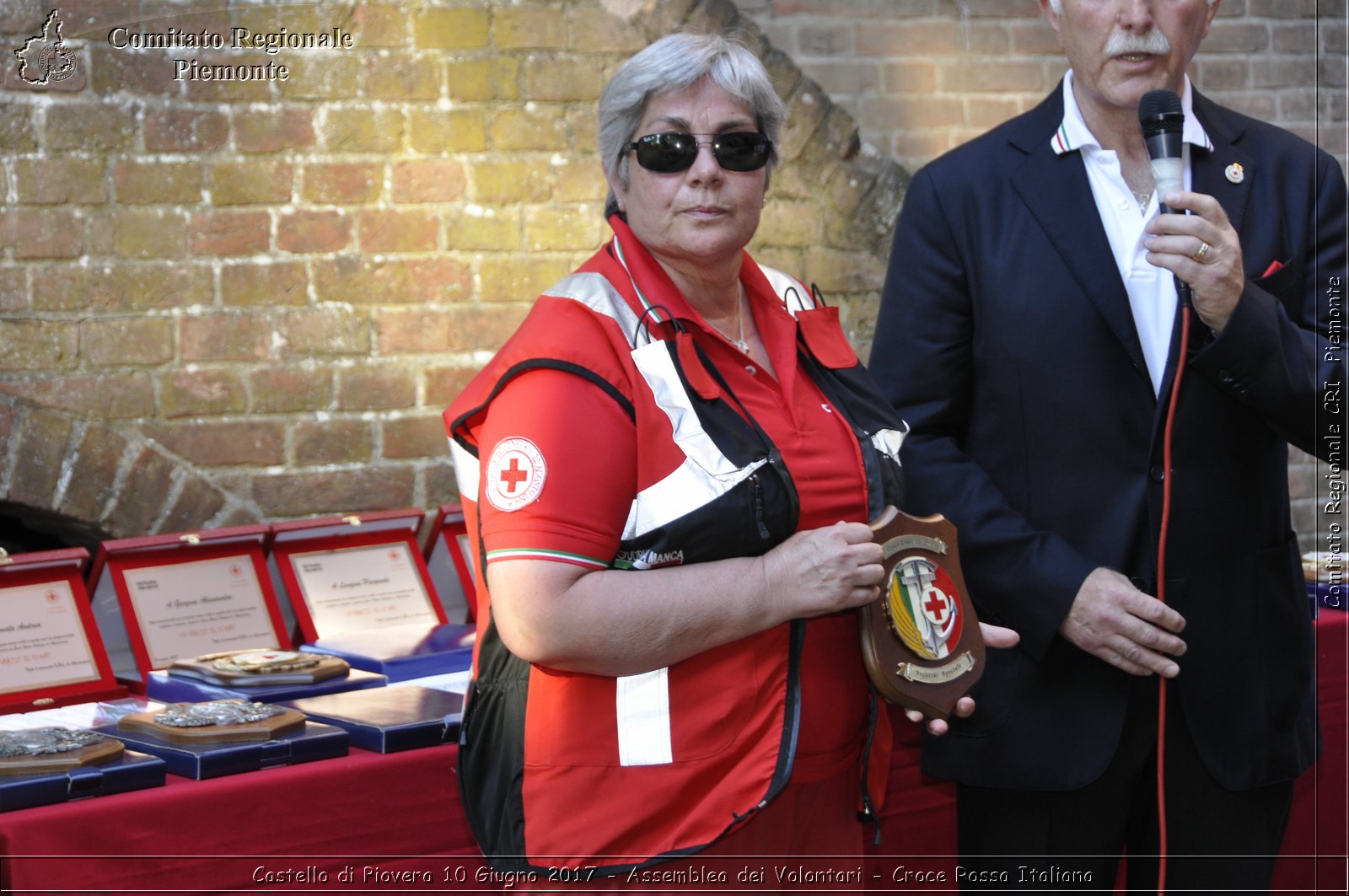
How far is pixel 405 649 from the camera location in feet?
8.26

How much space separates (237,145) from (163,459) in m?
0.74

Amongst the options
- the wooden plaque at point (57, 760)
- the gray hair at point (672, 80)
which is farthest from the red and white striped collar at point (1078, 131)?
the wooden plaque at point (57, 760)

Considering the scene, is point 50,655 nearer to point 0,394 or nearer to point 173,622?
point 173,622

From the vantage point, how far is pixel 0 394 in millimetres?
2984

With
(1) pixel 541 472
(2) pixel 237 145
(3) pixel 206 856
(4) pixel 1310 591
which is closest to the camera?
(1) pixel 541 472

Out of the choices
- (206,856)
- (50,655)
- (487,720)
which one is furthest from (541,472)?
(50,655)

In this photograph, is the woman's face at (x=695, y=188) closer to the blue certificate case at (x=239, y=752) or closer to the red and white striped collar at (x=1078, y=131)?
the red and white striped collar at (x=1078, y=131)

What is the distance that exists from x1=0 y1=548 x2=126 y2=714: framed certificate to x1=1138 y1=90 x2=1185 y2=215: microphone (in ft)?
6.08

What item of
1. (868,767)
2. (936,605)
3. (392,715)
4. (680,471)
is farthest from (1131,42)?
(392,715)

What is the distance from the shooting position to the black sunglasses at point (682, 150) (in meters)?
1.76

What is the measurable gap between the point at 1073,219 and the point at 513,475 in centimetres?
97

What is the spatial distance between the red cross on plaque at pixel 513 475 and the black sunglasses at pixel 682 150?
46 cm

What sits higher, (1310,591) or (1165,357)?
(1165,357)

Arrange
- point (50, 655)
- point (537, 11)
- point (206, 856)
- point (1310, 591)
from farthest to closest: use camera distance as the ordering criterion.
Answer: point (537, 11)
point (1310, 591)
point (50, 655)
point (206, 856)
